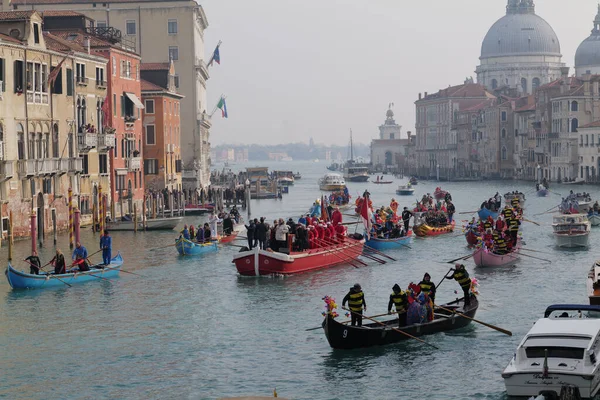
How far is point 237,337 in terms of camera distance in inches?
963

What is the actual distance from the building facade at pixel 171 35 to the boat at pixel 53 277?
4039 centimetres

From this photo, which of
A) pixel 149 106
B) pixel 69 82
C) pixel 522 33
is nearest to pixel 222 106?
pixel 149 106

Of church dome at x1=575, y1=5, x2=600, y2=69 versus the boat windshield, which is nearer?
the boat windshield

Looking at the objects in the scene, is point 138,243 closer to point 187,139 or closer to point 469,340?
point 469,340

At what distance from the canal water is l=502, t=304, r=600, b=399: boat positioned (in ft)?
4.26

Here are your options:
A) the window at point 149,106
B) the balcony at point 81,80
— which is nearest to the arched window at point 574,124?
the window at point 149,106

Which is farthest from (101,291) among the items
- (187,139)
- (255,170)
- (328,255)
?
(255,170)

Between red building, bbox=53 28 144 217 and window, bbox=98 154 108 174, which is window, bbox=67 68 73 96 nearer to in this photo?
red building, bbox=53 28 144 217

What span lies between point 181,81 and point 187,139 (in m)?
3.85

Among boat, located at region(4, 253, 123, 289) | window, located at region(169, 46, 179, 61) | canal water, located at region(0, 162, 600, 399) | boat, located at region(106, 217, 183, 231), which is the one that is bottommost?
canal water, located at region(0, 162, 600, 399)

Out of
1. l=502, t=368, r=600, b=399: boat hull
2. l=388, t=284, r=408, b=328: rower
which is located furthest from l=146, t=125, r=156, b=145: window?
l=502, t=368, r=600, b=399: boat hull

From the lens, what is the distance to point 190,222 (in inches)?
2256

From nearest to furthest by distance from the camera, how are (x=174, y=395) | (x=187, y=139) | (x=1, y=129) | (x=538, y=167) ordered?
(x=174, y=395)
(x=1, y=129)
(x=187, y=139)
(x=538, y=167)

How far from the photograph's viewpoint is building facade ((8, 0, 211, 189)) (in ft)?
245
